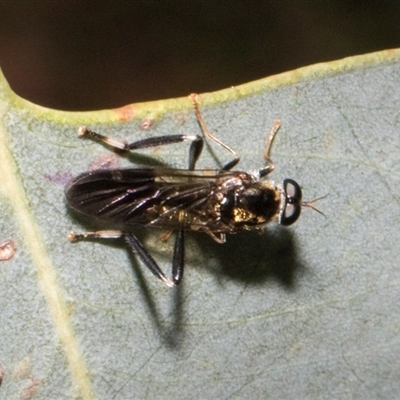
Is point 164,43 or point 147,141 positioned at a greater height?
→ point 147,141

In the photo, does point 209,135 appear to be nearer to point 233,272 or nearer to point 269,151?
point 269,151

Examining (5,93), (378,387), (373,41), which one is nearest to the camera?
(5,93)

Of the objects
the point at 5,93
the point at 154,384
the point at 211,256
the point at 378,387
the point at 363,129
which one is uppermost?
the point at 5,93

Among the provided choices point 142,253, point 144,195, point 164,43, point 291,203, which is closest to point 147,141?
point 144,195

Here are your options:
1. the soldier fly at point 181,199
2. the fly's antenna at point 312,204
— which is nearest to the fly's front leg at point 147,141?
the soldier fly at point 181,199

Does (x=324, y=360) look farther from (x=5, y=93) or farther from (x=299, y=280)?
(x=5, y=93)

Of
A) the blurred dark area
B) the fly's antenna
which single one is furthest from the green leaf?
the blurred dark area

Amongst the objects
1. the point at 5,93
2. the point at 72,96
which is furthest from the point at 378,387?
the point at 72,96

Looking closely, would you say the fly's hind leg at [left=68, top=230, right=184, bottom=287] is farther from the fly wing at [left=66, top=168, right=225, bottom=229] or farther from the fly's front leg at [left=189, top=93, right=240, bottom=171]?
the fly's front leg at [left=189, top=93, right=240, bottom=171]
